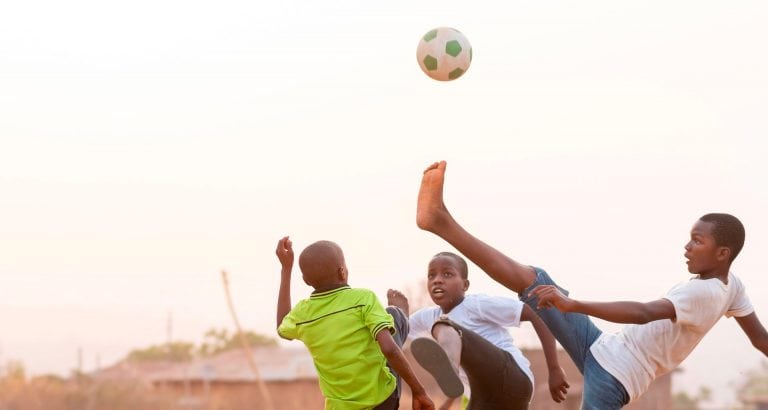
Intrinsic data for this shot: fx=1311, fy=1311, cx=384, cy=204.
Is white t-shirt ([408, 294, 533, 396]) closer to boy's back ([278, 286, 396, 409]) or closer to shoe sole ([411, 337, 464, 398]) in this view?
shoe sole ([411, 337, 464, 398])

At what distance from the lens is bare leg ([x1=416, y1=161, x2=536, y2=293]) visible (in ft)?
27.5

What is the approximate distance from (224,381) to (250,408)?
25.3ft

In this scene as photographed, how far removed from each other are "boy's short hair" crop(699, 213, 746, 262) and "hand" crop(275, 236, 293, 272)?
280 centimetres

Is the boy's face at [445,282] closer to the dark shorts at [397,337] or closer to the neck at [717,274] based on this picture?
the dark shorts at [397,337]

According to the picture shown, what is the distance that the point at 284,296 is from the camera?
29.9 ft

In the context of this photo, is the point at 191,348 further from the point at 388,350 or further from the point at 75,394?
the point at 388,350

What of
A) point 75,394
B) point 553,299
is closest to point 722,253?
point 553,299

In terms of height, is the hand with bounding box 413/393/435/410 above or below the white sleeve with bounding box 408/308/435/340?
below

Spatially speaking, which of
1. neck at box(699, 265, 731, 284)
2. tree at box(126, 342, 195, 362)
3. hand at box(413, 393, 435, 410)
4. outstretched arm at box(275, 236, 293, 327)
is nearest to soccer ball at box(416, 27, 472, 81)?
outstretched arm at box(275, 236, 293, 327)

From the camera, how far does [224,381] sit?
145 ft

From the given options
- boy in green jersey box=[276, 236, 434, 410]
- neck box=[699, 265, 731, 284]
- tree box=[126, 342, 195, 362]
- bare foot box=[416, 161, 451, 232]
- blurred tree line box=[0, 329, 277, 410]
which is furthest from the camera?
tree box=[126, 342, 195, 362]

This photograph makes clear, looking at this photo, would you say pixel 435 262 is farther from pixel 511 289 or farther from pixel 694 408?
pixel 694 408

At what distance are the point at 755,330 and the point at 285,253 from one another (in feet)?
10.8

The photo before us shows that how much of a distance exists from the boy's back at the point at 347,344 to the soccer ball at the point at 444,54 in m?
2.99
